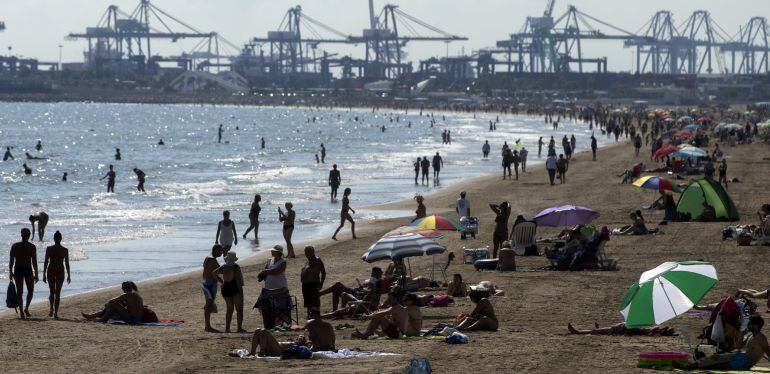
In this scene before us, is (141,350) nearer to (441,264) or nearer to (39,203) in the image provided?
(441,264)

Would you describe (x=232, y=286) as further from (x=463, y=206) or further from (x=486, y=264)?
(x=463, y=206)

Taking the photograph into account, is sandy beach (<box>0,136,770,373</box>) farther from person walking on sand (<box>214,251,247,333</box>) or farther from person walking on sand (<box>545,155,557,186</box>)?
person walking on sand (<box>545,155,557,186</box>)

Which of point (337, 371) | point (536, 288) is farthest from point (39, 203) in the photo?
point (337, 371)

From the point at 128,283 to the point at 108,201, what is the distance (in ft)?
76.0

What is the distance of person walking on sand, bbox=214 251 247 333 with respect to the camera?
13000mm

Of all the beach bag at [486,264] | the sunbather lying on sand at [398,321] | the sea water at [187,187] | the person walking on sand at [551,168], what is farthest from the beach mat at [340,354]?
the person walking on sand at [551,168]

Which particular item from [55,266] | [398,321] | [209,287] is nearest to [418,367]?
[398,321]

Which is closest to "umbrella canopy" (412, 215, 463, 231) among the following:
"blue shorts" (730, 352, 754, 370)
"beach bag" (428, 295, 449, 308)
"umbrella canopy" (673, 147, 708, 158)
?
"beach bag" (428, 295, 449, 308)

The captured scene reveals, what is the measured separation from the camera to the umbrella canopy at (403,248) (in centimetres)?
1481

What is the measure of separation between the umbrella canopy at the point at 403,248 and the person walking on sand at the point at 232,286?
205 cm

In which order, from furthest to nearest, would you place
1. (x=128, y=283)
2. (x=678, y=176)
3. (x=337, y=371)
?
1. (x=678, y=176)
2. (x=128, y=283)
3. (x=337, y=371)

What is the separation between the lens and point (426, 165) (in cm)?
3997

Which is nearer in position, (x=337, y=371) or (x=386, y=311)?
(x=337, y=371)

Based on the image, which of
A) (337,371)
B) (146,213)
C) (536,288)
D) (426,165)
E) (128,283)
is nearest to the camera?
(337,371)
